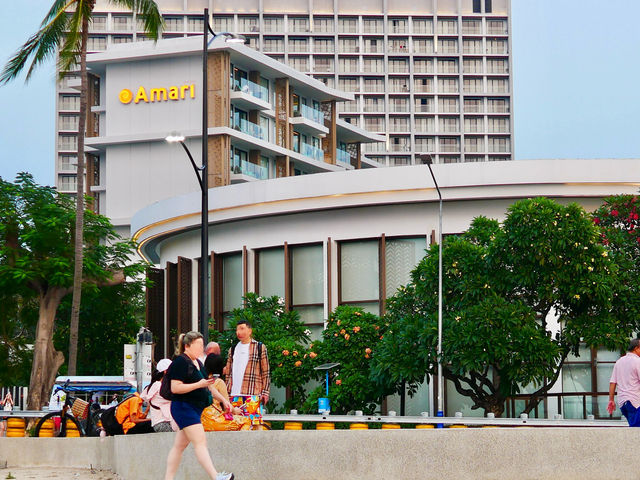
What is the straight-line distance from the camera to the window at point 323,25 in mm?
100750

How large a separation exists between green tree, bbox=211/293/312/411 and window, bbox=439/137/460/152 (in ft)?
229

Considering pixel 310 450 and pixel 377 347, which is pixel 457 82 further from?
pixel 310 450

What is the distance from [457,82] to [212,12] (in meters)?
21.2

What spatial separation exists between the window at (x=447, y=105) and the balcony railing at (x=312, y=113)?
2951 cm

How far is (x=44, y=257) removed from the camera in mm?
43188

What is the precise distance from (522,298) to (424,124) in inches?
3063

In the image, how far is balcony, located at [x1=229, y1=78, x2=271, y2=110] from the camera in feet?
211

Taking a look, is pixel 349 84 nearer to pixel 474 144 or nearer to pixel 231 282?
pixel 474 144

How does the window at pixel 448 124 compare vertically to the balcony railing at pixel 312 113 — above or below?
above

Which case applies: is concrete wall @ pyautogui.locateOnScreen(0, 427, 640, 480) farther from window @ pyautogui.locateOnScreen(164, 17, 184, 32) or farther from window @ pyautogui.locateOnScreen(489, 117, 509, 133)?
window @ pyautogui.locateOnScreen(489, 117, 509, 133)

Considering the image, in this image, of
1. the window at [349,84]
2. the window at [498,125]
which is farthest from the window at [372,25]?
the window at [498,125]

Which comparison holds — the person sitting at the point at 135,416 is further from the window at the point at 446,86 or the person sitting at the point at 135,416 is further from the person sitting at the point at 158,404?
the window at the point at 446,86

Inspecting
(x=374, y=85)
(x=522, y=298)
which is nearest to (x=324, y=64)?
(x=374, y=85)

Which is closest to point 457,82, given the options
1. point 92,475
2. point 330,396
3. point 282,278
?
point 282,278
